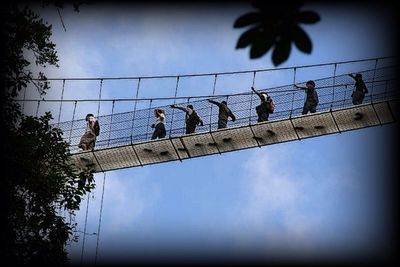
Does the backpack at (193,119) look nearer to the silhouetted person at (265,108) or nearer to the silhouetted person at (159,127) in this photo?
the silhouetted person at (159,127)

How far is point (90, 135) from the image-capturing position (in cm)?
1145

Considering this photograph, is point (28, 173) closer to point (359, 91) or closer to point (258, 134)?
point (258, 134)

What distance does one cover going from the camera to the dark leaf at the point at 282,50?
215 centimetres

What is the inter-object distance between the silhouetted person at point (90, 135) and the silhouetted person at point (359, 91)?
410cm

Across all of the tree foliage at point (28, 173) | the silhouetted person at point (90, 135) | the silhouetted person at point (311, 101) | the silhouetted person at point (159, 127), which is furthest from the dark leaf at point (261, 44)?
the silhouetted person at point (90, 135)

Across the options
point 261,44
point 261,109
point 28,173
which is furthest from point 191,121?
Answer: point 261,44

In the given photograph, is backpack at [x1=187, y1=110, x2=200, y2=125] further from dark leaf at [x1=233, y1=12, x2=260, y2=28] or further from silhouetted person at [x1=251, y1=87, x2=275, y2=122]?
dark leaf at [x1=233, y1=12, x2=260, y2=28]

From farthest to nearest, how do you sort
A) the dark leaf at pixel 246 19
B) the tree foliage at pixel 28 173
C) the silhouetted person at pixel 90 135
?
the silhouetted person at pixel 90 135 → the tree foliage at pixel 28 173 → the dark leaf at pixel 246 19

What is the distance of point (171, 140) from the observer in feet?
35.3

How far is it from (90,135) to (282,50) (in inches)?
374

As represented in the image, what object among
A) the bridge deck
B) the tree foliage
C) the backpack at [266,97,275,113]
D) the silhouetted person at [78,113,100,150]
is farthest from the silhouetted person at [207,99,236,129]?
the tree foliage

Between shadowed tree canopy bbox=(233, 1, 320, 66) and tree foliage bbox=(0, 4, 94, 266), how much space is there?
4.60 meters

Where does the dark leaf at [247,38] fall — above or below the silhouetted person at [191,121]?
below

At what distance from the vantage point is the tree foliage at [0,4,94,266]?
6695 mm
